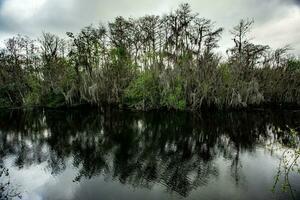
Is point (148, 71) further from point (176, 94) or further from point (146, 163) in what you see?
point (146, 163)

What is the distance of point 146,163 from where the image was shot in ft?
49.3

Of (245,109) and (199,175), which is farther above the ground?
(245,109)

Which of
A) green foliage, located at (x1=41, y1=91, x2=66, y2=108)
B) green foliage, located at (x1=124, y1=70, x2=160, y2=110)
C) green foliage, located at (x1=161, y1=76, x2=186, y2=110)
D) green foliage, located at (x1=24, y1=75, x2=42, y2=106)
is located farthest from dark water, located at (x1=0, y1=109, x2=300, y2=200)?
green foliage, located at (x1=24, y1=75, x2=42, y2=106)

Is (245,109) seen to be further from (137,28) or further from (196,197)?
(196,197)

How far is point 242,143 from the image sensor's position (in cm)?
1967

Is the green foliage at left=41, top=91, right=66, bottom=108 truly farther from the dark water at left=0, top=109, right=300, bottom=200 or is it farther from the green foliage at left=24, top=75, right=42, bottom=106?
the dark water at left=0, top=109, right=300, bottom=200

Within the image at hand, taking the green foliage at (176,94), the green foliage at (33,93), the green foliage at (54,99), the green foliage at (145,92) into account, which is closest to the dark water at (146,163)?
the green foliage at (176,94)

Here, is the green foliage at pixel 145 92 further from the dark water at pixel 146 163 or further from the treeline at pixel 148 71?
the dark water at pixel 146 163

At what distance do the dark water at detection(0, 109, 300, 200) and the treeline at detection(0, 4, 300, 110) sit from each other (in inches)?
539

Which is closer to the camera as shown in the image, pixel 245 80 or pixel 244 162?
pixel 244 162

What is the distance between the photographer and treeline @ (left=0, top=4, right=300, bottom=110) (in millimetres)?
39156

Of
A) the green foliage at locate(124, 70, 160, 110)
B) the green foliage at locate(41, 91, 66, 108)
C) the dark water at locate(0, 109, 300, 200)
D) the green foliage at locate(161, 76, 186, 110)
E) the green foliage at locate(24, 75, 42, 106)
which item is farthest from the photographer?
the green foliage at locate(24, 75, 42, 106)

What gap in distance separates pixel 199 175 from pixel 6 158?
12.4 metres

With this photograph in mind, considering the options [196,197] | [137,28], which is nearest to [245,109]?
[137,28]
